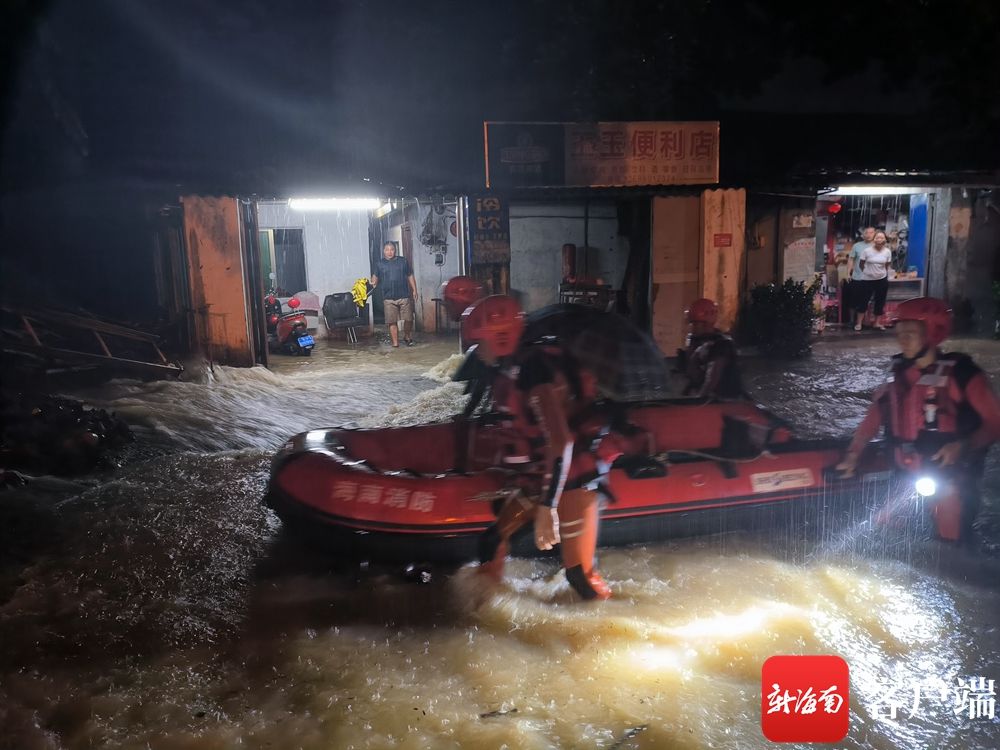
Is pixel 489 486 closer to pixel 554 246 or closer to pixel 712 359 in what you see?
pixel 712 359

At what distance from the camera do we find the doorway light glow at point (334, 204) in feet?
47.1

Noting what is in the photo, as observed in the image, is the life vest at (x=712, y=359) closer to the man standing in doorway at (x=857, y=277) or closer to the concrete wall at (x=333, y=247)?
the man standing in doorway at (x=857, y=277)

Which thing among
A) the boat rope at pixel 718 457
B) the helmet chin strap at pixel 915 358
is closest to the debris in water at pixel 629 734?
the boat rope at pixel 718 457

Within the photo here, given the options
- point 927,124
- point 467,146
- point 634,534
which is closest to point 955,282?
point 927,124

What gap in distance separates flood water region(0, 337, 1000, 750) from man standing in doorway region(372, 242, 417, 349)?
7430 mm

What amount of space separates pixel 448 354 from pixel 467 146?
355 centimetres

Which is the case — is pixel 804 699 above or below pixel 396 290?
below

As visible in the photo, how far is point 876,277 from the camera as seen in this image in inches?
530

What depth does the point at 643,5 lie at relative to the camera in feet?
42.4

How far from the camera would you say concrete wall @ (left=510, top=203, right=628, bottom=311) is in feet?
46.3

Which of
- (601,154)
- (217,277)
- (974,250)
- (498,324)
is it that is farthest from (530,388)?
(974,250)

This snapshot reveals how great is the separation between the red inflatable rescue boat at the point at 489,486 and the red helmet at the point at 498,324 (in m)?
0.76

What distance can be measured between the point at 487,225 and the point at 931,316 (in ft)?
24.1

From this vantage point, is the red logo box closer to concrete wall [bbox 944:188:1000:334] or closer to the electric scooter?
the electric scooter
